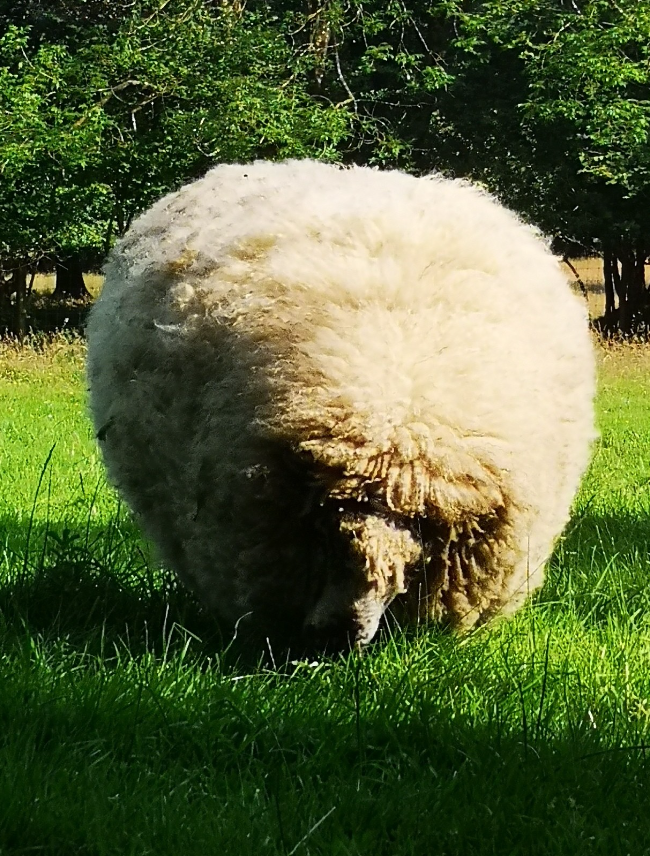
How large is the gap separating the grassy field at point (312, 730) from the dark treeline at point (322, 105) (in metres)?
11.1

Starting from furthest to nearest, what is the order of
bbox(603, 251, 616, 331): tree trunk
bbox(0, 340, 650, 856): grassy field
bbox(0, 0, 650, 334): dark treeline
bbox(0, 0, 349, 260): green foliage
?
bbox(603, 251, 616, 331): tree trunk → bbox(0, 0, 650, 334): dark treeline → bbox(0, 0, 349, 260): green foliage → bbox(0, 340, 650, 856): grassy field

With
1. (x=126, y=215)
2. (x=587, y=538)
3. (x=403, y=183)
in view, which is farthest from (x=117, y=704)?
(x=126, y=215)

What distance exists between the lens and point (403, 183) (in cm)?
385

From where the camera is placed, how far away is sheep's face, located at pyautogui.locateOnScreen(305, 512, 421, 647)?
3.09m

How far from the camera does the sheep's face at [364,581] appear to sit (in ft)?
10.1

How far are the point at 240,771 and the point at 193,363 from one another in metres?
1.25

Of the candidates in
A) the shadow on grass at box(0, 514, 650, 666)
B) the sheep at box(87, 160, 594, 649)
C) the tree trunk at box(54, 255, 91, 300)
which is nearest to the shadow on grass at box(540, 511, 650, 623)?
the shadow on grass at box(0, 514, 650, 666)

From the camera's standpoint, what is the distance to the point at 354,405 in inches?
120

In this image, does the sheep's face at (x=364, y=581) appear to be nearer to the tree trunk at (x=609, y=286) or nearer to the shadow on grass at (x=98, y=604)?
the shadow on grass at (x=98, y=604)

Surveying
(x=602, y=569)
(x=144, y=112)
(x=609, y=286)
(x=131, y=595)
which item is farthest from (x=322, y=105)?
(x=131, y=595)

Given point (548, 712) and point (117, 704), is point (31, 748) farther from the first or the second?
point (548, 712)

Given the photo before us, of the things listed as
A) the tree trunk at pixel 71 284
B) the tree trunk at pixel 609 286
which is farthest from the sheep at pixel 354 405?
the tree trunk at pixel 71 284

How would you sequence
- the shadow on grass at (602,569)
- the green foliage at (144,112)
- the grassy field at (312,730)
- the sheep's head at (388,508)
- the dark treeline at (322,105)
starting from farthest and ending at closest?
the dark treeline at (322,105) < the green foliage at (144,112) < the shadow on grass at (602,569) < the sheep's head at (388,508) < the grassy field at (312,730)

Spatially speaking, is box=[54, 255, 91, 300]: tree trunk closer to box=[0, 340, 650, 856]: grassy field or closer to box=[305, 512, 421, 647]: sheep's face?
box=[0, 340, 650, 856]: grassy field
